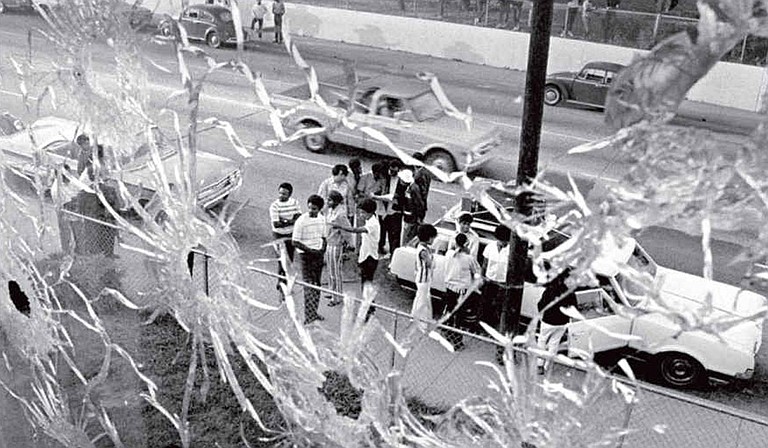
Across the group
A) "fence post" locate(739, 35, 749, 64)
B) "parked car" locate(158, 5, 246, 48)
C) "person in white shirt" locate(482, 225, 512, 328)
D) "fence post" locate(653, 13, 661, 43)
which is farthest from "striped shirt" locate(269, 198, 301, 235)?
"fence post" locate(739, 35, 749, 64)

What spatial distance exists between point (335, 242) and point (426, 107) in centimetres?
127

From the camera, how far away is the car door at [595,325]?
1.51 m

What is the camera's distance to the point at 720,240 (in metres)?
1.36

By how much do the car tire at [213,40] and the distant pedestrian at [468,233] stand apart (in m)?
0.89

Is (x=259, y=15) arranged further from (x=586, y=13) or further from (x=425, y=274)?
(x=425, y=274)

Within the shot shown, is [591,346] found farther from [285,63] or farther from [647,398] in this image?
[647,398]

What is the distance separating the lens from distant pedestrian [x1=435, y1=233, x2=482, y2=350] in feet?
7.09

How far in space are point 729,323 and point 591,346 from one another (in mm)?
287

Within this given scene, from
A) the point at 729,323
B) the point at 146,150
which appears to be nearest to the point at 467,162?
the point at 729,323

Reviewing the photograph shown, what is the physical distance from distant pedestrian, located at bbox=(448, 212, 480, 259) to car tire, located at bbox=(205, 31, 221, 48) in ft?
2.91

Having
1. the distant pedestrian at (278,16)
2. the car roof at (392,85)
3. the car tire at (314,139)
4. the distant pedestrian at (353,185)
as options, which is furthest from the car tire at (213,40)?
the distant pedestrian at (353,185)

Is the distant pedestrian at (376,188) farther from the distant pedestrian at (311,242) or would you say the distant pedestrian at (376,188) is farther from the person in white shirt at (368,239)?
the distant pedestrian at (311,242)

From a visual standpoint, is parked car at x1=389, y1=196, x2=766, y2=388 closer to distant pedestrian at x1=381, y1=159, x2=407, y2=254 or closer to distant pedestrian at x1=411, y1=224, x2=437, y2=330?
distant pedestrian at x1=411, y1=224, x2=437, y2=330

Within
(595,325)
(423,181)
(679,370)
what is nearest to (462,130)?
(595,325)
